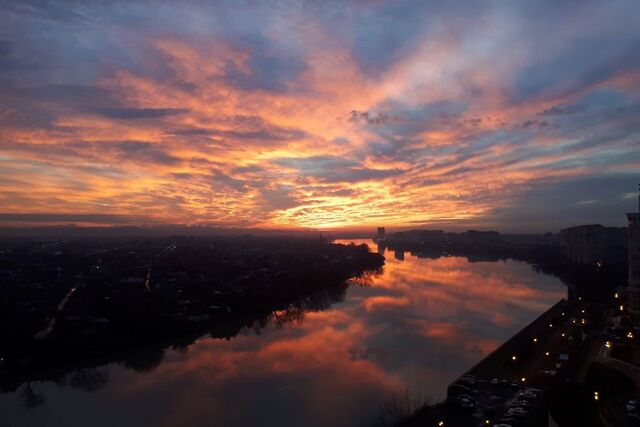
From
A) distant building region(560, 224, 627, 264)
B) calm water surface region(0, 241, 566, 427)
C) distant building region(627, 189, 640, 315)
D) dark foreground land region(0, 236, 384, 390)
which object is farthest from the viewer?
distant building region(560, 224, 627, 264)

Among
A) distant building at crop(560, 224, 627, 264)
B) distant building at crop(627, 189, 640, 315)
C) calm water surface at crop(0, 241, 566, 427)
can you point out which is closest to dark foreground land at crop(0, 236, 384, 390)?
calm water surface at crop(0, 241, 566, 427)

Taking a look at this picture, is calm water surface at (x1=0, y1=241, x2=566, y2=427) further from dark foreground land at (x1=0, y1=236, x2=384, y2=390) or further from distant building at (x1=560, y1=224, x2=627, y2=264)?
distant building at (x1=560, y1=224, x2=627, y2=264)

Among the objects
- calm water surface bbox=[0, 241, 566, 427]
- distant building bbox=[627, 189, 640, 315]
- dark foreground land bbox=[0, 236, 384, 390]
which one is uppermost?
distant building bbox=[627, 189, 640, 315]

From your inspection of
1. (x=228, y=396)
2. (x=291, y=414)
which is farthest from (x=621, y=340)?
(x=228, y=396)

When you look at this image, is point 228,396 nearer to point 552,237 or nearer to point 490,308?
point 490,308

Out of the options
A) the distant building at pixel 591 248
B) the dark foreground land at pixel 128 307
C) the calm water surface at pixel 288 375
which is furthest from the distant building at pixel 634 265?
the distant building at pixel 591 248

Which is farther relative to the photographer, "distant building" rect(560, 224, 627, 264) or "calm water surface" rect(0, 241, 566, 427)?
"distant building" rect(560, 224, 627, 264)

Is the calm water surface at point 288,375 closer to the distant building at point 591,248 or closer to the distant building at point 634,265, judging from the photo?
the distant building at point 634,265
